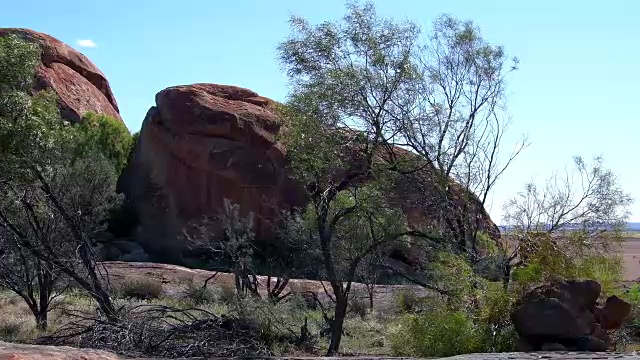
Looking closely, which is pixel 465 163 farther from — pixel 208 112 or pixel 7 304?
pixel 208 112

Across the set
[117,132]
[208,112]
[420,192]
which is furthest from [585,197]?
[117,132]

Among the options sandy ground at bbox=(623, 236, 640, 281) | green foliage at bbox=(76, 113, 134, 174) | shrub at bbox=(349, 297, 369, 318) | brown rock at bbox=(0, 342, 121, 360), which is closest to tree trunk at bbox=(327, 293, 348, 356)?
brown rock at bbox=(0, 342, 121, 360)

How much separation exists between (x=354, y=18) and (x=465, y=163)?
3576 mm

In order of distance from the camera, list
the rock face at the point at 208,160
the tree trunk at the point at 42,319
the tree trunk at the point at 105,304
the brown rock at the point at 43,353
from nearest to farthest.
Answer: the brown rock at the point at 43,353 → the tree trunk at the point at 105,304 → the tree trunk at the point at 42,319 → the rock face at the point at 208,160

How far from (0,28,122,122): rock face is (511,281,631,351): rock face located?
26384 millimetres

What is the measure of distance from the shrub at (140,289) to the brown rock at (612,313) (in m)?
13.2

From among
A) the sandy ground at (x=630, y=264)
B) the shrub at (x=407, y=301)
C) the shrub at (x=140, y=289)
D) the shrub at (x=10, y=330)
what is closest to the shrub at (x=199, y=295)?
the shrub at (x=140, y=289)

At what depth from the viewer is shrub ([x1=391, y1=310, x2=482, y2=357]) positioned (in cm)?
1345

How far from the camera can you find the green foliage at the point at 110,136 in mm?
A: 36688

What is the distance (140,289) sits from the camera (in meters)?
23.7

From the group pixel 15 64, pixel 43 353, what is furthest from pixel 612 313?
pixel 15 64

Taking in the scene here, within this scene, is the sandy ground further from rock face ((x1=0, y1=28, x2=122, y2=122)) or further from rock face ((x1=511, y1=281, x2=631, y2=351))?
rock face ((x1=0, y1=28, x2=122, y2=122))

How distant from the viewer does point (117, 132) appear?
38.9 metres

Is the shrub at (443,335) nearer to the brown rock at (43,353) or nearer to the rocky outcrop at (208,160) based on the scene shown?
the brown rock at (43,353)
